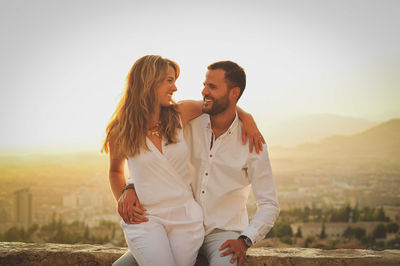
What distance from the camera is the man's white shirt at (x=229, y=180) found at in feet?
7.73

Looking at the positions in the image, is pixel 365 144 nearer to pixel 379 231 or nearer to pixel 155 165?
pixel 379 231

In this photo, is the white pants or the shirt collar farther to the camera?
the shirt collar

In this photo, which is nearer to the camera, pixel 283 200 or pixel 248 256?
pixel 248 256

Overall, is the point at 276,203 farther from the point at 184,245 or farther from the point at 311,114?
the point at 311,114

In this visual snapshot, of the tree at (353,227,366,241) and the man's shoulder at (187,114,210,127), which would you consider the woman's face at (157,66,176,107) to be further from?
the tree at (353,227,366,241)

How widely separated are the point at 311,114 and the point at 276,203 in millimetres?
31966

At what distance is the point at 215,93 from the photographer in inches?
103

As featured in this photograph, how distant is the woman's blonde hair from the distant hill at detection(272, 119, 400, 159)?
22.7m

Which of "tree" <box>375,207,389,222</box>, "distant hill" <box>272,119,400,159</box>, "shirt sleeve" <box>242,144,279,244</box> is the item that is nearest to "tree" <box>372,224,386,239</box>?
"tree" <box>375,207,389,222</box>

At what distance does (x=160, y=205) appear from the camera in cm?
220

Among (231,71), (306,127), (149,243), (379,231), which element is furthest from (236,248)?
(306,127)

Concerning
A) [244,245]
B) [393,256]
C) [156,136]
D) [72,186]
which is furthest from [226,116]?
[72,186]

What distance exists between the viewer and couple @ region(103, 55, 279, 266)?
214 cm

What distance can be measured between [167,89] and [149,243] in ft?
3.45
